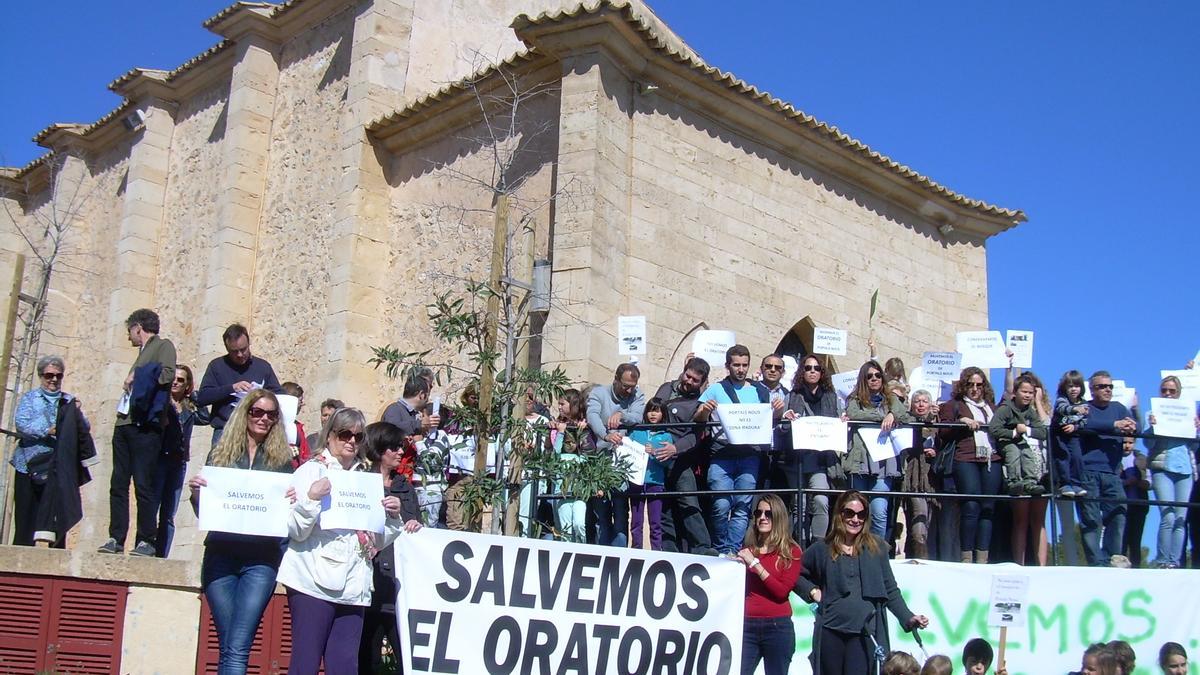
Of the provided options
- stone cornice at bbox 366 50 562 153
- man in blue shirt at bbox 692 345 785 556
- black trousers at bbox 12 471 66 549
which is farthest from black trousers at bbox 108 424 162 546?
stone cornice at bbox 366 50 562 153

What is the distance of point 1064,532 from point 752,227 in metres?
6.20

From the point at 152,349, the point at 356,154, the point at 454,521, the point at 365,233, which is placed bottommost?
the point at 454,521

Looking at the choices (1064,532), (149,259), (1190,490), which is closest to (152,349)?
(1064,532)

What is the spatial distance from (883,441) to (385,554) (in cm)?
420

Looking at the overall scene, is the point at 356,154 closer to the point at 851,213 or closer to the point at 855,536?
the point at 851,213

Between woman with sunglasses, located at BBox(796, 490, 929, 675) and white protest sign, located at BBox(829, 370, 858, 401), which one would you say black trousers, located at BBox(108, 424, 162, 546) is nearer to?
woman with sunglasses, located at BBox(796, 490, 929, 675)

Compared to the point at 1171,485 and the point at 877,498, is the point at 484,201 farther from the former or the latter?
the point at 1171,485

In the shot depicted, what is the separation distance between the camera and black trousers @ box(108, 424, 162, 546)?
8.67 metres

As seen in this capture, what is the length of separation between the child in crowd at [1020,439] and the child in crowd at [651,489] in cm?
257

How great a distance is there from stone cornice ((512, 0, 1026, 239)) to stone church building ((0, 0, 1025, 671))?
30 mm

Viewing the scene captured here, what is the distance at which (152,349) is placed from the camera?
900 cm

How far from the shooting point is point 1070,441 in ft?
30.7

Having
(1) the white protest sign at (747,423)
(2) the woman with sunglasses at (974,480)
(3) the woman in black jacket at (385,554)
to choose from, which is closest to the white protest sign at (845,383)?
(2) the woman with sunglasses at (974,480)

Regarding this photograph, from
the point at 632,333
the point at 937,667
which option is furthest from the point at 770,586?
the point at 632,333
